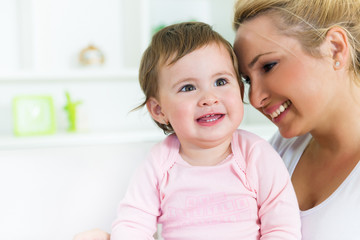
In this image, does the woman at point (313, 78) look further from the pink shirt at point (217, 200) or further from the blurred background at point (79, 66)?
the blurred background at point (79, 66)

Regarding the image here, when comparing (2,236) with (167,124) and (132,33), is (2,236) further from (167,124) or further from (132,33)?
(132,33)

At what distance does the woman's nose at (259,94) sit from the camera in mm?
1181

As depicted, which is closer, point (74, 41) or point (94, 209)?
point (94, 209)

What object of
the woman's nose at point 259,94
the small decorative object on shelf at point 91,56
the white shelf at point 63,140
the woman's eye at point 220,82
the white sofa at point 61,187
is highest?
the woman's eye at point 220,82

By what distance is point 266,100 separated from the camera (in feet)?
3.93

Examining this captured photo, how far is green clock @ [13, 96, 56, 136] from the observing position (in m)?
2.57

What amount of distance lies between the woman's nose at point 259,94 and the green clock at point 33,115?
1775 millimetres

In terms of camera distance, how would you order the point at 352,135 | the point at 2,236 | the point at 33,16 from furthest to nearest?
the point at 33,16, the point at 2,236, the point at 352,135

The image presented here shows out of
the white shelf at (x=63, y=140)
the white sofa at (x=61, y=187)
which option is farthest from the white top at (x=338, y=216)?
the white shelf at (x=63, y=140)

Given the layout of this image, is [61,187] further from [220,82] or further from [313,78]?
[313,78]

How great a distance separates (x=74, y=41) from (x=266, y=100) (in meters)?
2.07

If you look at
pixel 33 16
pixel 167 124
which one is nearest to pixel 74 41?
pixel 33 16

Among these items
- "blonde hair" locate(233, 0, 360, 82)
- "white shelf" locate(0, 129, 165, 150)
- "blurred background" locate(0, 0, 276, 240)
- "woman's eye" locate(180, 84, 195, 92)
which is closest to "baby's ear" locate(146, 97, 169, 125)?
"woman's eye" locate(180, 84, 195, 92)

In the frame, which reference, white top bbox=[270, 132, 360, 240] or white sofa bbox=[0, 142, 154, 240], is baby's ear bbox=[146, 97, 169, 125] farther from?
white top bbox=[270, 132, 360, 240]
